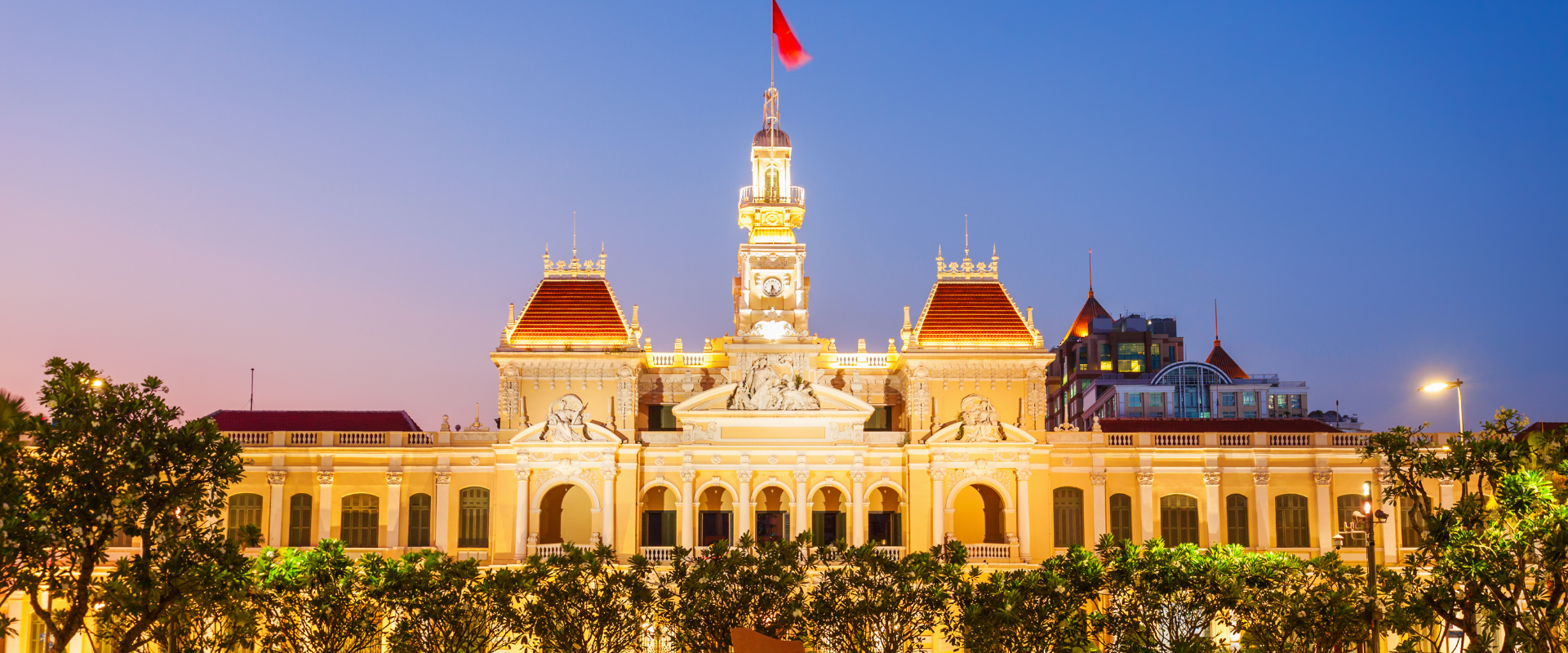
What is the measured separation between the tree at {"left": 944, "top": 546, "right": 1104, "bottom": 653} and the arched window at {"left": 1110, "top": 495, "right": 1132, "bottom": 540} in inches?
801

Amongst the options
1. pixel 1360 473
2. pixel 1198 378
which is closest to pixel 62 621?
pixel 1360 473

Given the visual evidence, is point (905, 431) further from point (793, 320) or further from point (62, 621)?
point (62, 621)

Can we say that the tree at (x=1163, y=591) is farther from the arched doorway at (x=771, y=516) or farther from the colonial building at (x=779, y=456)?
the arched doorway at (x=771, y=516)

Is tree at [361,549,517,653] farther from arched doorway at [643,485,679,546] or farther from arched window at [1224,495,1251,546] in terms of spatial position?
arched window at [1224,495,1251,546]

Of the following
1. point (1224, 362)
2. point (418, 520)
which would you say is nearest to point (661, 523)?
point (418, 520)

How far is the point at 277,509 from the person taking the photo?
58625 millimetres

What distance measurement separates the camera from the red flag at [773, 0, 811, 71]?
200ft

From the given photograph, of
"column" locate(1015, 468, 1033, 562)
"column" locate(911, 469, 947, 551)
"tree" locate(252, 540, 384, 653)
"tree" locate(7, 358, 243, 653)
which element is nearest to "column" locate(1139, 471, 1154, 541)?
"column" locate(1015, 468, 1033, 562)

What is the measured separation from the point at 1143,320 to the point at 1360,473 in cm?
8904

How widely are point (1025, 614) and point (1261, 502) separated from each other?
81.2 feet

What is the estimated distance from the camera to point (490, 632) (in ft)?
129

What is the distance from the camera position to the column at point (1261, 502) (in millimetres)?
59062

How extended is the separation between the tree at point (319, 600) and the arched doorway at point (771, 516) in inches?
840

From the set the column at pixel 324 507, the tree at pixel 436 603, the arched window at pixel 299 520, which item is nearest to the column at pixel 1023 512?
the tree at pixel 436 603
